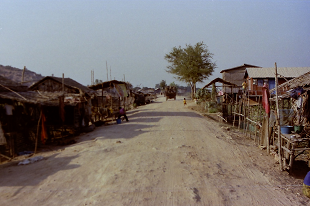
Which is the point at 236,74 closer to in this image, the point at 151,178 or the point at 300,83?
the point at 300,83

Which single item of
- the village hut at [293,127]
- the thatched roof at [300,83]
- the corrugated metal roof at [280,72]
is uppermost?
the corrugated metal roof at [280,72]

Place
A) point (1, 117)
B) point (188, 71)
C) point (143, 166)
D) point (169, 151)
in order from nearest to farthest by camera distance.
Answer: point (143, 166), point (169, 151), point (1, 117), point (188, 71)

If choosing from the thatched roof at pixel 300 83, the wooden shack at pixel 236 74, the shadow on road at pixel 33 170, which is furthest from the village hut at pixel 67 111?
the wooden shack at pixel 236 74

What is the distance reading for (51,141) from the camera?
12219 millimetres

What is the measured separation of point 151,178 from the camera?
621 centimetres

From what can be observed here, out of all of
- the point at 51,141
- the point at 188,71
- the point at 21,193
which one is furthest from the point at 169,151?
the point at 188,71

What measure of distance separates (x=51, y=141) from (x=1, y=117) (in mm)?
2869

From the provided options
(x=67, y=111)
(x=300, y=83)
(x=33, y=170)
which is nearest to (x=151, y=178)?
(x=33, y=170)

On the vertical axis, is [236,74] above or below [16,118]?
above

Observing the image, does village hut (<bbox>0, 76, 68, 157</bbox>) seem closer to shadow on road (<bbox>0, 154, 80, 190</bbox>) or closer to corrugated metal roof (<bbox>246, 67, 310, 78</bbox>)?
shadow on road (<bbox>0, 154, 80, 190</bbox>)

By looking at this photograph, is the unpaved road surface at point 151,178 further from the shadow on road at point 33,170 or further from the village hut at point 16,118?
the village hut at point 16,118

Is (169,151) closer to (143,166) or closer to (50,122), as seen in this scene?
(143,166)

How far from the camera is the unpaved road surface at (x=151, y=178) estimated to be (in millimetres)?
5352

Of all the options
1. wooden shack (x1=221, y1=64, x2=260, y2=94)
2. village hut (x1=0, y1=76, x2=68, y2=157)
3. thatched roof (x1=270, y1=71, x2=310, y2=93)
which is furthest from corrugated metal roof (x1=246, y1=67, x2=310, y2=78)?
village hut (x1=0, y1=76, x2=68, y2=157)
